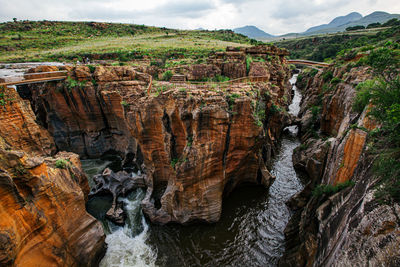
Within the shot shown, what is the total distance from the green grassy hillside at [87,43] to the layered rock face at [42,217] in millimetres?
34167

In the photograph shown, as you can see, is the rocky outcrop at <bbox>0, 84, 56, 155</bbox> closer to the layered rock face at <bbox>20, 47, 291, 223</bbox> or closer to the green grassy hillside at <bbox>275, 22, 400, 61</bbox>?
the layered rock face at <bbox>20, 47, 291, 223</bbox>

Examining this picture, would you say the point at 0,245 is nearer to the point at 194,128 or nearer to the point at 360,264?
Result: the point at 194,128

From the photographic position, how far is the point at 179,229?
14.6 metres

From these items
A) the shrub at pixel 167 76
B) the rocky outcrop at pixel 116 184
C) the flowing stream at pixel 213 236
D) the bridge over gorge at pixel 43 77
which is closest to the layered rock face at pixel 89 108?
the bridge over gorge at pixel 43 77

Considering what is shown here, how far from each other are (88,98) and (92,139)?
18.5 ft

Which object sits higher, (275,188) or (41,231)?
(41,231)

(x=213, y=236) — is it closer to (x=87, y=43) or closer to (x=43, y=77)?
(x=43, y=77)

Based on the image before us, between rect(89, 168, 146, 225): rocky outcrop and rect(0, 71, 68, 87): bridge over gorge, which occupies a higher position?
rect(0, 71, 68, 87): bridge over gorge

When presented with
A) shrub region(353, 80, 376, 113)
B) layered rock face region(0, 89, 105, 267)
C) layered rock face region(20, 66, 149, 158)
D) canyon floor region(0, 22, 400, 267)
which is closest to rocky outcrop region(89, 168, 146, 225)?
canyon floor region(0, 22, 400, 267)

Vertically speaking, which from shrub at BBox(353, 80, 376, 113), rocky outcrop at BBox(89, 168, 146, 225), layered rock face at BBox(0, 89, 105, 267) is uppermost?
shrub at BBox(353, 80, 376, 113)

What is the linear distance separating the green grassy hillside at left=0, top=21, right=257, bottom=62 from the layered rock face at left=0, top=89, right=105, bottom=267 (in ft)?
112

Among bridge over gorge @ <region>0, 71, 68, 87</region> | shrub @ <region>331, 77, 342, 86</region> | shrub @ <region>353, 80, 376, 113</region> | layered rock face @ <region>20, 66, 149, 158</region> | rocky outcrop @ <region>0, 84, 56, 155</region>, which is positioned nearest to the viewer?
shrub @ <region>353, 80, 376, 113</region>

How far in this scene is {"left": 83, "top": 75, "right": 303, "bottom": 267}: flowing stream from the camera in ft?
41.5

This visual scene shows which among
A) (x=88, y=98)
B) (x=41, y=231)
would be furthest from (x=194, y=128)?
(x=88, y=98)
